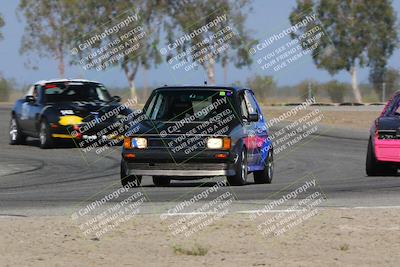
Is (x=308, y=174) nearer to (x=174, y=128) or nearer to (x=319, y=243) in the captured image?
(x=174, y=128)

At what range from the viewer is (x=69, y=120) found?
2536 cm

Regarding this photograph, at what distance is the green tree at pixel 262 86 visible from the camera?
282 ft

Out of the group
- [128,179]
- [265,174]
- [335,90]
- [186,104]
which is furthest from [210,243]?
[335,90]

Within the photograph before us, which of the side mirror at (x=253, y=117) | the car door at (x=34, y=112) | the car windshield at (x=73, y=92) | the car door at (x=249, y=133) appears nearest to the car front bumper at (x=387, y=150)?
the car door at (x=249, y=133)

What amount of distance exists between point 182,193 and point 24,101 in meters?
13.0

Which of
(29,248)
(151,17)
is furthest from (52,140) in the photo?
(151,17)

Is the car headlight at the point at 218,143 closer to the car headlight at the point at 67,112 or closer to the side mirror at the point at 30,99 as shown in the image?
A: the car headlight at the point at 67,112

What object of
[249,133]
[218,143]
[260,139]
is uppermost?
[218,143]

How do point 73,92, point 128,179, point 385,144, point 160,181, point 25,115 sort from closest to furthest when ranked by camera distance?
point 128,179, point 160,181, point 385,144, point 73,92, point 25,115

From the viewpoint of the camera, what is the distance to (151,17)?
295 ft

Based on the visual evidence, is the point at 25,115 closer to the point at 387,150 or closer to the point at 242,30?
the point at 387,150

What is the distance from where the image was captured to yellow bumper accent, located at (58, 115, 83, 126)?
82.9 ft

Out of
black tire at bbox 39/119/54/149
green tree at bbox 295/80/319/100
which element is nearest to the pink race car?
black tire at bbox 39/119/54/149

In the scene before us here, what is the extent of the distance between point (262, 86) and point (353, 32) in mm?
8712
